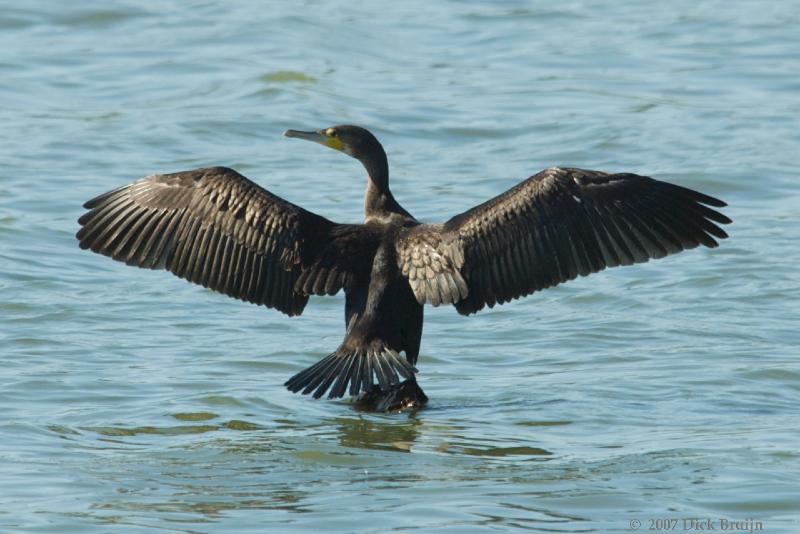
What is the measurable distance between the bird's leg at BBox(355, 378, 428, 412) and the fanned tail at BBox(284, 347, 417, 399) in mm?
91

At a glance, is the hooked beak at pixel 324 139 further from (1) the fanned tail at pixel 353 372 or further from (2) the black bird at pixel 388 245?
(1) the fanned tail at pixel 353 372

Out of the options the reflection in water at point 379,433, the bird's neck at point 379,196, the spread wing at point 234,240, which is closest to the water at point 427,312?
the reflection in water at point 379,433

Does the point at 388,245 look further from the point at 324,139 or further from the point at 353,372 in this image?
the point at 324,139

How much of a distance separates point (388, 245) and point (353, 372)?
84 cm

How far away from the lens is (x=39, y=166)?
50.4 ft

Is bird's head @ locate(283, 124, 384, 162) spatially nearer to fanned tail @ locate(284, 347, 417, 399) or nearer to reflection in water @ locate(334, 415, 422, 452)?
fanned tail @ locate(284, 347, 417, 399)

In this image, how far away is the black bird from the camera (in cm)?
930

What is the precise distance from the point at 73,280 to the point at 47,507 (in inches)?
201

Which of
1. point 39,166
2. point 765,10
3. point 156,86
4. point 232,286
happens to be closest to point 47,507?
point 232,286

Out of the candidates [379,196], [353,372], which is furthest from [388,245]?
[353,372]

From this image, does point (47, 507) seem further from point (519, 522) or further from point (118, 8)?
point (118, 8)

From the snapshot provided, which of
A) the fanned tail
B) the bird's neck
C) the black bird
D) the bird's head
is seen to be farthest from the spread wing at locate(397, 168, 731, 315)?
the bird's head

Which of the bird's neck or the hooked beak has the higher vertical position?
the hooked beak

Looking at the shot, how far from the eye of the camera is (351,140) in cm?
1026
